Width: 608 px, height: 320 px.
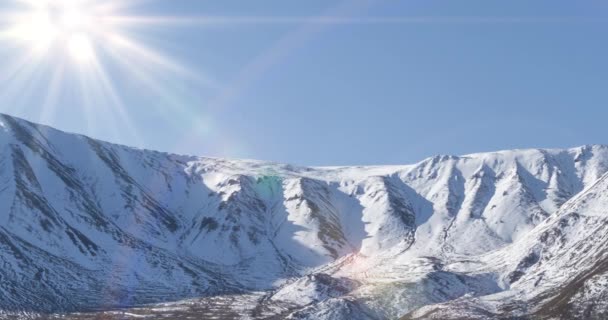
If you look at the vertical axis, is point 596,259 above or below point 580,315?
above

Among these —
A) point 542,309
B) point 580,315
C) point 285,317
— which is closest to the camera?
point 580,315

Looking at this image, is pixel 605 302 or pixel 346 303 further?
pixel 346 303

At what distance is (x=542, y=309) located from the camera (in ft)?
568

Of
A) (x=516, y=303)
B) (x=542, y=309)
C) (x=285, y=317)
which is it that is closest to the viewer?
(x=542, y=309)

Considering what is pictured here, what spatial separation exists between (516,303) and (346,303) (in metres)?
39.9

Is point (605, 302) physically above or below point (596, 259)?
below

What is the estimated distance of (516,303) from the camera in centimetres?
18625

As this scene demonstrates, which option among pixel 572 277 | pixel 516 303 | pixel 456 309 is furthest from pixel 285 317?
pixel 572 277

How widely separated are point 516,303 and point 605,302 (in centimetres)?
3188

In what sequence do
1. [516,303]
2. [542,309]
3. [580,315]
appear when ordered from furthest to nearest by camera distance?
[516,303] < [542,309] < [580,315]

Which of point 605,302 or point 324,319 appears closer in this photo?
point 605,302

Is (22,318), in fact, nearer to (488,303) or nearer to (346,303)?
(346,303)

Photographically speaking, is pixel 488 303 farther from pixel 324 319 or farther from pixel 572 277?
pixel 324 319

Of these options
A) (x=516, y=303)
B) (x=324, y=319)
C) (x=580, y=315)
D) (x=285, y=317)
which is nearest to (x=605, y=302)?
(x=580, y=315)
